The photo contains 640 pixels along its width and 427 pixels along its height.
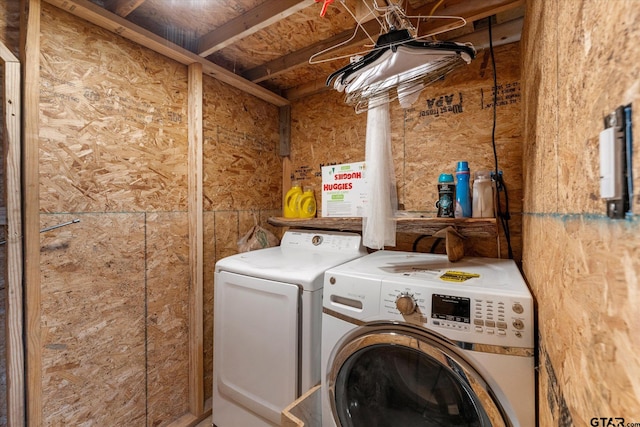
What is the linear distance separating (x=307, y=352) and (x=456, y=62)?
4.22 feet

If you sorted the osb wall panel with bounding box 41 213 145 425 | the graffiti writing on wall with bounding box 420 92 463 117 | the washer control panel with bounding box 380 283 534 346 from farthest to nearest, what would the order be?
the graffiti writing on wall with bounding box 420 92 463 117, the osb wall panel with bounding box 41 213 145 425, the washer control panel with bounding box 380 283 534 346

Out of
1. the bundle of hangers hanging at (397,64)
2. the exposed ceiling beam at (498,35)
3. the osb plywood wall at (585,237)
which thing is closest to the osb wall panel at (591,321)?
the osb plywood wall at (585,237)

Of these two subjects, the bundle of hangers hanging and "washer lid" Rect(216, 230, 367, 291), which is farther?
"washer lid" Rect(216, 230, 367, 291)

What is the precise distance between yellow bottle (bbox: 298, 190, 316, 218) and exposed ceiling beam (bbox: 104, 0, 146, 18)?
4.60 ft

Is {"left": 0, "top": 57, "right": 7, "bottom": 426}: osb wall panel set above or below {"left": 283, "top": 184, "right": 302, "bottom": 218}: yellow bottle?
below

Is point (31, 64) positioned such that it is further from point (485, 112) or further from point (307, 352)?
point (485, 112)

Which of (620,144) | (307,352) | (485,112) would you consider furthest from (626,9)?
(485,112)

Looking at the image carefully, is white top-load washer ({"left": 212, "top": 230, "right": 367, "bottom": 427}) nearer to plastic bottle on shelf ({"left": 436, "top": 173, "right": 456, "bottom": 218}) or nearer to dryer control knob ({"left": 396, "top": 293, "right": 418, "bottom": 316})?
dryer control knob ({"left": 396, "top": 293, "right": 418, "bottom": 316})

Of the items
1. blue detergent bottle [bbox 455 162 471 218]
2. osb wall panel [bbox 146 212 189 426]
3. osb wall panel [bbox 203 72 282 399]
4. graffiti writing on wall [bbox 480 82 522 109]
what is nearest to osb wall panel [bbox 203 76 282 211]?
osb wall panel [bbox 203 72 282 399]

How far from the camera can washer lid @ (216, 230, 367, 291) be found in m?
1.23

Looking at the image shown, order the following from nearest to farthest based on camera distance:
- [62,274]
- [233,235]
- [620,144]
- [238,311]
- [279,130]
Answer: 1. [620,144]
2. [62,274]
3. [238,311]
4. [233,235]
5. [279,130]

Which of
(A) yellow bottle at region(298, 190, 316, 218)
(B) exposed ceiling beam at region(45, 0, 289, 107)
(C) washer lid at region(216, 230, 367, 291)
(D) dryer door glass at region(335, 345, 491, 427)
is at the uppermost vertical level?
(B) exposed ceiling beam at region(45, 0, 289, 107)

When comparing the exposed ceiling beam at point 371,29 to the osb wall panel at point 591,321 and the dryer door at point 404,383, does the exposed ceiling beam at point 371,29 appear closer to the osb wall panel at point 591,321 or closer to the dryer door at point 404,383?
the osb wall panel at point 591,321

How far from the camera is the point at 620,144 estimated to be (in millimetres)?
337
